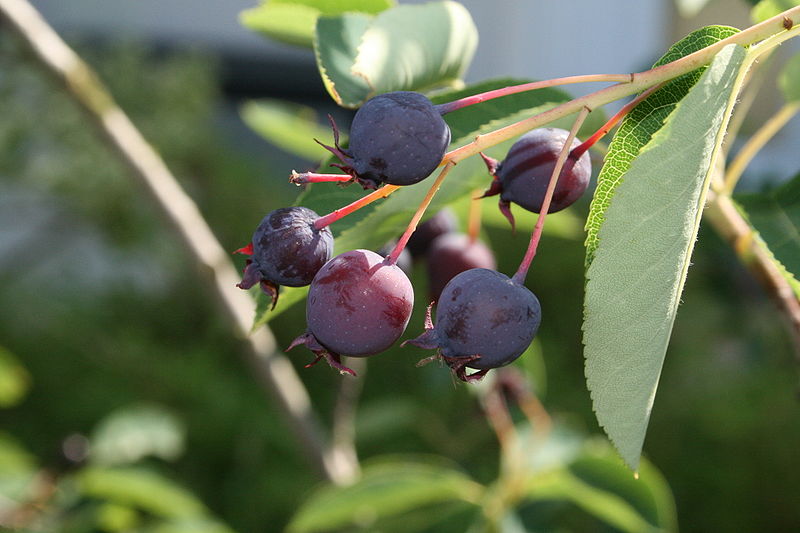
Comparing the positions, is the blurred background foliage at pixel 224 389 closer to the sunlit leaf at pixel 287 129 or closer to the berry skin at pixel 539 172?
the sunlit leaf at pixel 287 129

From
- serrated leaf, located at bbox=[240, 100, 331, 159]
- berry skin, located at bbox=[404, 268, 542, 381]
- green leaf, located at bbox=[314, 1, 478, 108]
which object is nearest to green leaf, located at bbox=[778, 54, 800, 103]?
green leaf, located at bbox=[314, 1, 478, 108]

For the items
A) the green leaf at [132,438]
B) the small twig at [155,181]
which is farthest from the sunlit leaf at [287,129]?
the green leaf at [132,438]

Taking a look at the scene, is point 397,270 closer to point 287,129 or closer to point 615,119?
point 615,119

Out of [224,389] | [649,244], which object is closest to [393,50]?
[649,244]

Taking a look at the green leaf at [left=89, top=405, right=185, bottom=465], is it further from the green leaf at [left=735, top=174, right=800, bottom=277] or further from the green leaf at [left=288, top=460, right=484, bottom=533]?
the green leaf at [left=735, top=174, right=800, bottom=277]

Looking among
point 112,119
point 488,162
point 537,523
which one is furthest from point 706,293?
point 488,162

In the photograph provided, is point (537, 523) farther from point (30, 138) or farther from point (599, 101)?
point (30, 138)
